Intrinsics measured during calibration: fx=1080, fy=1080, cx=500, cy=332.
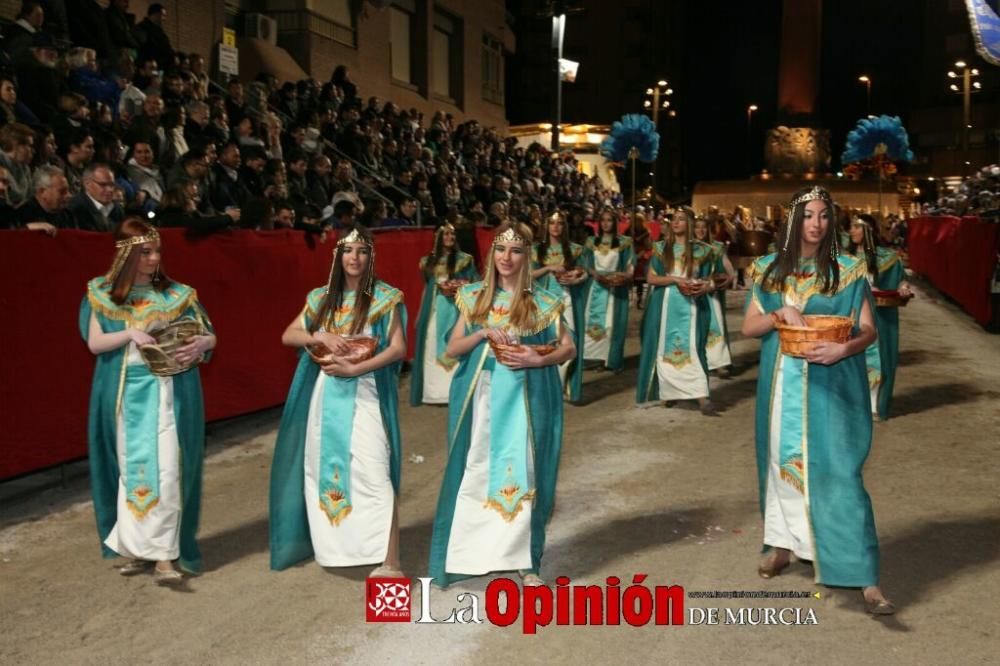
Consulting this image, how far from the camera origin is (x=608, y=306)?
12961mm

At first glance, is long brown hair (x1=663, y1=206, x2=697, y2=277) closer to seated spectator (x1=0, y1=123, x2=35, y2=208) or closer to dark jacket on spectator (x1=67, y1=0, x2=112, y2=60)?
seated spectator (x1=0, y1=123, x2=35, y2=208)

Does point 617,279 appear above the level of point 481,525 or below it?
above

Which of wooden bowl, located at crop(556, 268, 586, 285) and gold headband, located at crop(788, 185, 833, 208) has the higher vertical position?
gold headband, located at crop(788, 185, 833, 208)

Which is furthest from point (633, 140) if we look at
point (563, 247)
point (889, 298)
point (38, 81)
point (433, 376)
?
point (38, 81)

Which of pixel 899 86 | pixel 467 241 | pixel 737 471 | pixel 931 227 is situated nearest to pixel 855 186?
pixel 931 227

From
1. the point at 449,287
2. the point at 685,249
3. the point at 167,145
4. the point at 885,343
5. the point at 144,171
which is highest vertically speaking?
the point at 167,145

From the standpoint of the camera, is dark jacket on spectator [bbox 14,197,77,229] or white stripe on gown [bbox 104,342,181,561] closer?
white stripe on gown [bbox 104,342,181,561]

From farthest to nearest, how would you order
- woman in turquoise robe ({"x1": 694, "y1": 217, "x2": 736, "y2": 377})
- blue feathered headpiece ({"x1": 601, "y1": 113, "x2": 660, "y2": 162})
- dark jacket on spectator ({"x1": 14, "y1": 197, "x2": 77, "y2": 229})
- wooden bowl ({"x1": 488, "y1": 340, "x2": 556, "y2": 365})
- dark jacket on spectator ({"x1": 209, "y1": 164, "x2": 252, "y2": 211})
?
blue feathered headpiece ({"x1": 601, "y1": 113, "x2": 660, "y2": 162}) → woman in turquoise robe ({"x1": 694, "y1": 217, "x2": 736, "y2": 377}) → dark jacket on spectator ({"x1": 209, "y1": 164, "x2": 252, "y2": 211}) → dark jacket on spectator ({"x1": 14, "y1": 197, "x2": 77, "y2": 229}) → wooden bowl ({"x1": 488, "y1": 340, "x2": 556, "y2": 365})

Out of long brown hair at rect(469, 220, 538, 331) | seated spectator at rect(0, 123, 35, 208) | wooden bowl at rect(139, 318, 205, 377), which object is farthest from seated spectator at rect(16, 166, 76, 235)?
long brown hair at rect(469, 220, 538, 331)

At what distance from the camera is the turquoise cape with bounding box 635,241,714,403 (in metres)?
10.5

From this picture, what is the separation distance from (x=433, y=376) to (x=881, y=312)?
4.36 meters

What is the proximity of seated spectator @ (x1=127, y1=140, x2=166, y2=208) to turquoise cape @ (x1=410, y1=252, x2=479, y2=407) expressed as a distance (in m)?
2.68

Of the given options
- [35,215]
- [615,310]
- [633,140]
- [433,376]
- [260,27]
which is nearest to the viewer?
[35,215]

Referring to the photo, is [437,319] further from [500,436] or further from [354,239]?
[500,436]
